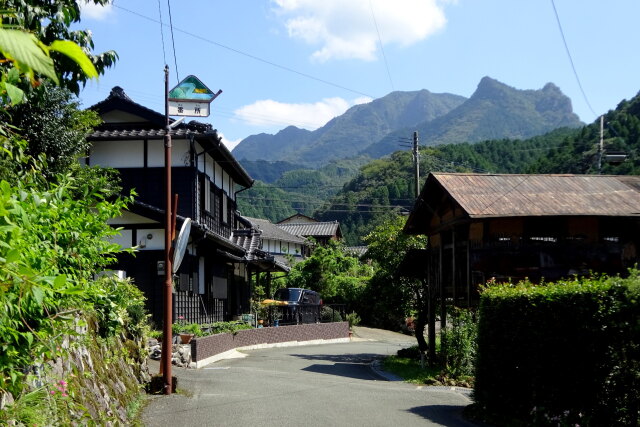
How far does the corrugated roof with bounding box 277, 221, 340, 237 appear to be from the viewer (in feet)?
236

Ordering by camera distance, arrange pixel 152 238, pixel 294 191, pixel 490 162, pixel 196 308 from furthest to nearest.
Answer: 1. pixel 294 191
2. pixel 490 162
3. pixel 196 308
4. pixel 152 238

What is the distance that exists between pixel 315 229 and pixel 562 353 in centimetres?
6459

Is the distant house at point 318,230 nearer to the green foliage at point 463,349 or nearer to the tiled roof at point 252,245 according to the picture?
the tiled roof at point 252,245

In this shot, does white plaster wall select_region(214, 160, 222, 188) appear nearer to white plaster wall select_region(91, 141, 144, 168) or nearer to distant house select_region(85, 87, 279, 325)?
distant house select_region(85, 87, 279, 325)

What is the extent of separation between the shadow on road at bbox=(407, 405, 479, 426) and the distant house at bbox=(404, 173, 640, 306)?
483cm

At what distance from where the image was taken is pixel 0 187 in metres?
Result: 3.40

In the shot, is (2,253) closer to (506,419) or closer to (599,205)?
(506,419)

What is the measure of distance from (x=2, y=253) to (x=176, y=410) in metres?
7.34

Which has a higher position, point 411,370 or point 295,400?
point 295,400

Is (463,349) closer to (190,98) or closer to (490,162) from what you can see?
(190,98)

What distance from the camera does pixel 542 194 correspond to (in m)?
16.5

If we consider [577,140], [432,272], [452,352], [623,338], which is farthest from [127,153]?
[577,140]

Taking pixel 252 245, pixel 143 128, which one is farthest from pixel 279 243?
pixel 143 128

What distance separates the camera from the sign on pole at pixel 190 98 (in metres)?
12.8
